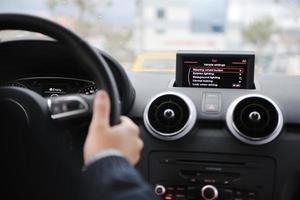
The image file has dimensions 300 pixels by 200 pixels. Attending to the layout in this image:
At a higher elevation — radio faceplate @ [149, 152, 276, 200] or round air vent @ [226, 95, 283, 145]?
round air vent @ [226, 95, 283, 145]

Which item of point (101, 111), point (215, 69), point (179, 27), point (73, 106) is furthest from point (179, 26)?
point (101, 111)

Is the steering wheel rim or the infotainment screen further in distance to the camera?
the infotainment screen

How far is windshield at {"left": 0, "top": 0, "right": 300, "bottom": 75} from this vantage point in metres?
2.28

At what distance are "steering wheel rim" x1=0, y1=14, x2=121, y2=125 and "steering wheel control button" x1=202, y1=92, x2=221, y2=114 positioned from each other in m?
0.77

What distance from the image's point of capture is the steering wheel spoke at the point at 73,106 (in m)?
1.20

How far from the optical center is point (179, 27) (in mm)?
3408

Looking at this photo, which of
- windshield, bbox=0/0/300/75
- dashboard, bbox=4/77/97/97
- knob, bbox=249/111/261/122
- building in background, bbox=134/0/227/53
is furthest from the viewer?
building in background, bbox=134/0/227/53

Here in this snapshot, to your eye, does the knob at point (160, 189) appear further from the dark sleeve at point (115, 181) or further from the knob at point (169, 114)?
the dark sleeve at point (115, 181)

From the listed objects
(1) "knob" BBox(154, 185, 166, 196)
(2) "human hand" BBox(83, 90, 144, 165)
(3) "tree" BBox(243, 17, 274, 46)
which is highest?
(3) "tree" BBox(243, 17, 274, 46)

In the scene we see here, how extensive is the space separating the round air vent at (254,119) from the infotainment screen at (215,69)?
118mm

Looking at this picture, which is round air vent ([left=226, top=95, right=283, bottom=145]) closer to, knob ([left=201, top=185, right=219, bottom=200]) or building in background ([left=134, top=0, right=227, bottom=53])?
knob ([left=201, top=185, right=219, bottom=200])

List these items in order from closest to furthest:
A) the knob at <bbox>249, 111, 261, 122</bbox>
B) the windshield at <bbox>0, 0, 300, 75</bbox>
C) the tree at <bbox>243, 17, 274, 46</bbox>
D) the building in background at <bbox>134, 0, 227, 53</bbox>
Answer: the knob at <bbox>249, 111, 261, 122</bbox> < the windshield at <bbox>0, 0, 300, 75</bbox> < the building in background at <bbox>134, 0, 227, 53</bbox> < the tree at <bbox>243, 17, 274, 46</bbox>

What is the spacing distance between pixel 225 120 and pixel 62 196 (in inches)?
31.0

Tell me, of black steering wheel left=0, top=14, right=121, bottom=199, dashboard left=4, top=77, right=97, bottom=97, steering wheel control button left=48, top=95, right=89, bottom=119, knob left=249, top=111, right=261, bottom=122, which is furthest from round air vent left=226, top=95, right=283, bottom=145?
steering wheel control button left=48, top=95, right=89, bottom=119
